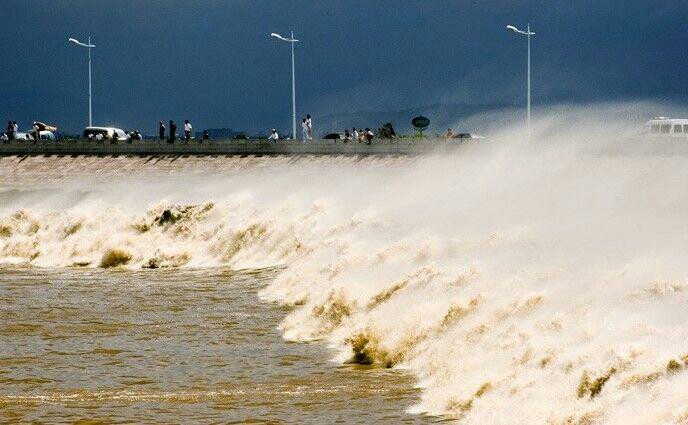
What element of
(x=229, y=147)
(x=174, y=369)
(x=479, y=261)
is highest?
(x=229, y=147)

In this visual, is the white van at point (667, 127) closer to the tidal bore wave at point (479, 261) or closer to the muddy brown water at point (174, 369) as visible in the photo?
the tidal bore wave at point (479, 261)

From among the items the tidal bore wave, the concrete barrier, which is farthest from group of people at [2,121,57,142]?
the tidal bore wave

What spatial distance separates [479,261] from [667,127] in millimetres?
29105

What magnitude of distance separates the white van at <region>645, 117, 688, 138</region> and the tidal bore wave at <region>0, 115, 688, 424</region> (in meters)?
8.65

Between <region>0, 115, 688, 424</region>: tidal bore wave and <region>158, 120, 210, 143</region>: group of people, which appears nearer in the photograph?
<region>0, 115, 688, 424</region>: tidal bore wave

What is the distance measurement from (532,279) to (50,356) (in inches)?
240

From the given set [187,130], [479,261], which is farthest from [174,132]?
[479,261]

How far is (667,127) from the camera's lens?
1693 inches

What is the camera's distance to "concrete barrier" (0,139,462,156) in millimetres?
43031

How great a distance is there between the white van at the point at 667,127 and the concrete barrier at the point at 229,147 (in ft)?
23.7

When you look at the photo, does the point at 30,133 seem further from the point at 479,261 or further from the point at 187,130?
the point at 479,261

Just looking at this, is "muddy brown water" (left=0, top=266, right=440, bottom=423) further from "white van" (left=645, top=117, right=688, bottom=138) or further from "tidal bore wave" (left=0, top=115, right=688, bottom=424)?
"white van" (left=645, top=117, right=688, bottom=138)

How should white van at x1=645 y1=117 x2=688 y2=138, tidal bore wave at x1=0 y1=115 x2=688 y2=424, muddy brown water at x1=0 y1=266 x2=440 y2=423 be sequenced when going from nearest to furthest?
tidal bore wave at x1=0 y1=115 x2=688 y2=424
muddy brown water at x1=0 y1=266 x2=440 y2=423
white van at x1=645 y1=117 x2=688 y2=138

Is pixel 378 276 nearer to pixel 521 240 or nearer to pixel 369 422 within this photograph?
pixel 521 240
